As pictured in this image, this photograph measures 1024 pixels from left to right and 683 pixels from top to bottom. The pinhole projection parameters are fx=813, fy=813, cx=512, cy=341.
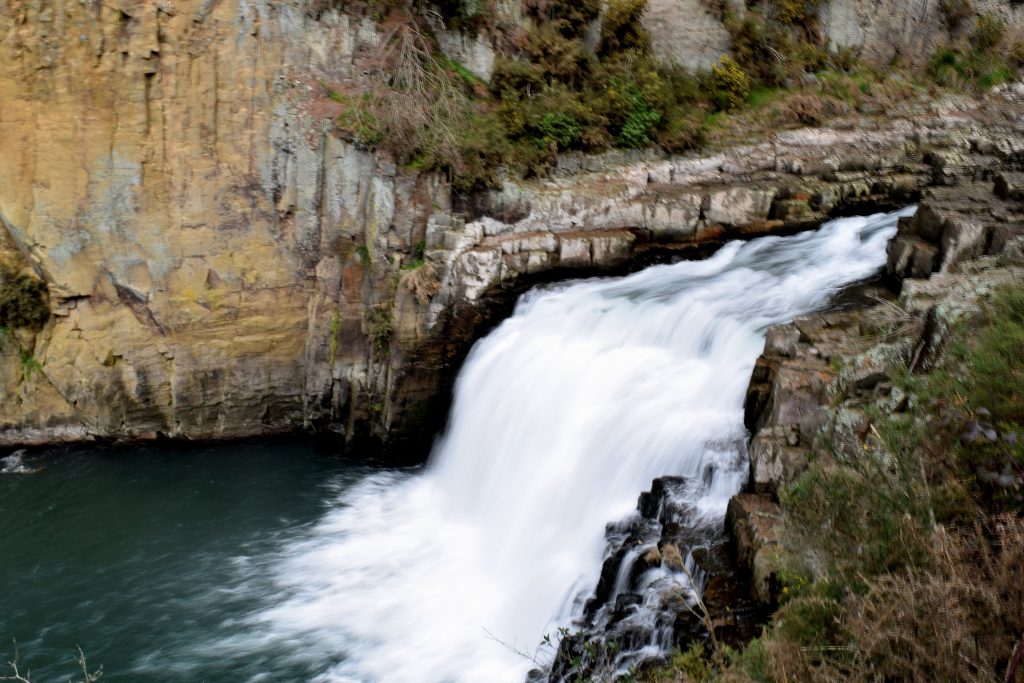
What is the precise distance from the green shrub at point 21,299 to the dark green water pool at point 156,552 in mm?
2387

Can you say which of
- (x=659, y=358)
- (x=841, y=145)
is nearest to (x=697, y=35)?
(x=841, y=145)

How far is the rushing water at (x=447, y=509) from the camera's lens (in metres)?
9.59

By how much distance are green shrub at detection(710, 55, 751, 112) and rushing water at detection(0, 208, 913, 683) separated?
140 inches

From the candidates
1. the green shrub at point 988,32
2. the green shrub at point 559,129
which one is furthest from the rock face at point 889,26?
the green shrub at point 559,129

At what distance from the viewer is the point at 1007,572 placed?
4.39 metres

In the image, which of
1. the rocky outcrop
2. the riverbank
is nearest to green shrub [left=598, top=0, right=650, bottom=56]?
the riverbank

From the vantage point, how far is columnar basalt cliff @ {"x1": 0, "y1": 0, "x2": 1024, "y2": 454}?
13.4 m

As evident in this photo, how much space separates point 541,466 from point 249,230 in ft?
22.5

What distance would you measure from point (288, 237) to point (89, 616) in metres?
6.69

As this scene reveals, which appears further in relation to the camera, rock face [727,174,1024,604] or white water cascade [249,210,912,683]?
white water cascade [249,210,912,683]

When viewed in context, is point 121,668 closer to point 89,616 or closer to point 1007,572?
point 89,616

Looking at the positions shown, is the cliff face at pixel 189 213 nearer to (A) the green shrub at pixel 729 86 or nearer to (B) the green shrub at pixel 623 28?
(B) the green shrub at pixel 623 28

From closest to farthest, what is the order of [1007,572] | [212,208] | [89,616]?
[1007,572]
[89,616]
[212,208]

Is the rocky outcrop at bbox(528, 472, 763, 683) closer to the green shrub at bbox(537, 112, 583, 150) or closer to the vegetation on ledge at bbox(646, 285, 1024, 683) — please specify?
the vegetation on ledge at bbox(646, 285, 1024, 683)
